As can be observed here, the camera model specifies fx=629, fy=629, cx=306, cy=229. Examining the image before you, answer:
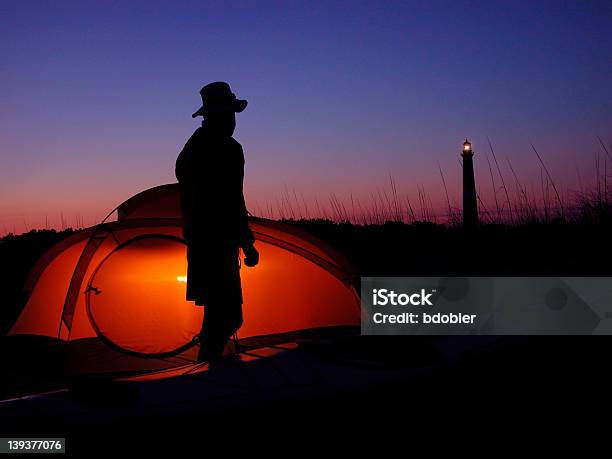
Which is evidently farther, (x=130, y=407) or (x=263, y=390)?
(x=263, y=390)

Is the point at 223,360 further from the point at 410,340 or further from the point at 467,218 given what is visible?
the point at 467,218

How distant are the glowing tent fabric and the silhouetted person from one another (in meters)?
1.75

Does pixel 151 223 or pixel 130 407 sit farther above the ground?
pixel 151 223

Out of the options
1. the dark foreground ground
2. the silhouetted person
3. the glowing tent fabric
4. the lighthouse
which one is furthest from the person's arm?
the lighthouse

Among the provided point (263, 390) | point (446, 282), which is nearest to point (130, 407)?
point (263, 390)

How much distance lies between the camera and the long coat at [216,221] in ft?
14.6

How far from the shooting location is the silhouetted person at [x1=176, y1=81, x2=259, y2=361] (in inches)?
175

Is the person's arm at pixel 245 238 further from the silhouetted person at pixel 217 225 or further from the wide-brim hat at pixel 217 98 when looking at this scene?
the wide-brim hat at pixel 217 98

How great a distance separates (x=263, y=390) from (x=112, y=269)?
3145mm

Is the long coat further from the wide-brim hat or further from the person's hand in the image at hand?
the wide-brim hat

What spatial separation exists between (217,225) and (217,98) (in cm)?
90

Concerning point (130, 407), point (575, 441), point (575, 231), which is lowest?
point (575, 441)

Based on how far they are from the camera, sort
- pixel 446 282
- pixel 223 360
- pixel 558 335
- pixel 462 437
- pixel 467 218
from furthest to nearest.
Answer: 1. pixel 467 218
2. pixel 446 282
3. pixel 558 335
4. pixel 223 360
5. pixel 462 437

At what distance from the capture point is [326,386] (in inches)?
150
